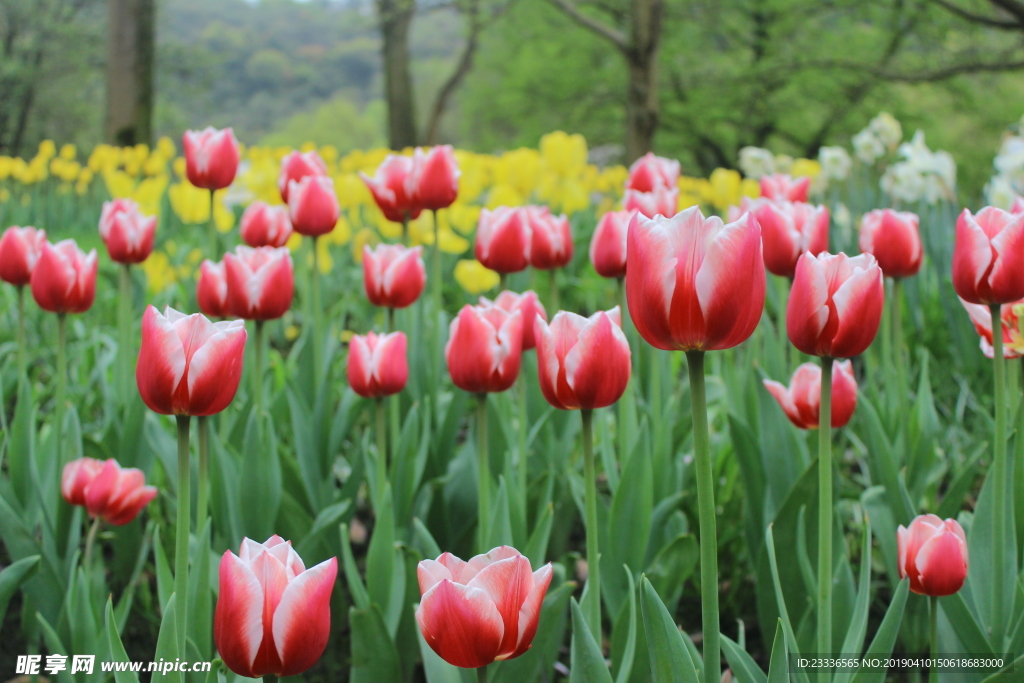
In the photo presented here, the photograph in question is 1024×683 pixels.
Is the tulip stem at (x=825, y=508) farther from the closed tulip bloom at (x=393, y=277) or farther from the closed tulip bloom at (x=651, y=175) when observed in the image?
the closed tulip bloom at (x=651, y=175)

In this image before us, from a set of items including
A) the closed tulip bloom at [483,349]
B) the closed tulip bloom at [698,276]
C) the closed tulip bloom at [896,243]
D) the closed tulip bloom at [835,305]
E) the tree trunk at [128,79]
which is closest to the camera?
the closed tulip bloom at [698,276]

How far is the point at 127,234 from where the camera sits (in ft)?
5.61

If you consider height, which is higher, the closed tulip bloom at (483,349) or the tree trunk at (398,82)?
the tree trunk at (398,82)

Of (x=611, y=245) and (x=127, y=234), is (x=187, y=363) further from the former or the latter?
(x=127, y=234)

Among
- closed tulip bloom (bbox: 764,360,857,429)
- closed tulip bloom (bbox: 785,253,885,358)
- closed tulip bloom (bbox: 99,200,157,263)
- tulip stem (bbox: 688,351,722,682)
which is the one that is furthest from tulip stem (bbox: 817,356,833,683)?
closed tulip bloom (bbox: 99,200,157,263)

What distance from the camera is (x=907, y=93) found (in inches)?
740

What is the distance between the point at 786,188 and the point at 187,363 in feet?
5.28

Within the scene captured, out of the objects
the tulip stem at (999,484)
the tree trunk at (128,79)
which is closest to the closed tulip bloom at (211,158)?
the tulip stem at (999,484)

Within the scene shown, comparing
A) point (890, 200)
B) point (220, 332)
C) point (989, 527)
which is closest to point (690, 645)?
point (989, 527)

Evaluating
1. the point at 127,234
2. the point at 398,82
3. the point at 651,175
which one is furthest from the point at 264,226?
the point at 398,82

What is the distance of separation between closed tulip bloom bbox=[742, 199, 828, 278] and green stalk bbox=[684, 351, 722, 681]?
751 millimetres

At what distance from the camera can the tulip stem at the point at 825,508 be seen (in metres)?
0.91

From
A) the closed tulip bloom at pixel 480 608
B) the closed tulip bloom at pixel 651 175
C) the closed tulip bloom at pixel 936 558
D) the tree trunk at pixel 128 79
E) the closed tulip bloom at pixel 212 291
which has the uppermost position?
the tree trunk at pixel 128 79

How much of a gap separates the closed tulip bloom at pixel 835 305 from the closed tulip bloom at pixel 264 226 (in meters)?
1.35
